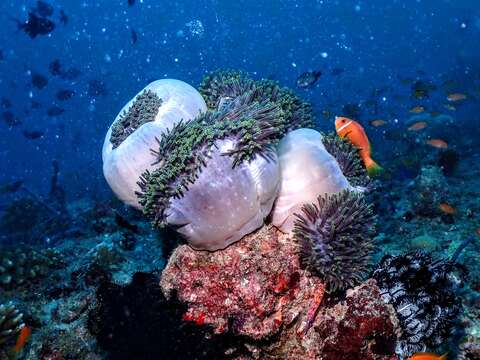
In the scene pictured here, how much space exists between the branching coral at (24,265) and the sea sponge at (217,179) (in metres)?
4.38

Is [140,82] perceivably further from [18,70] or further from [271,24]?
[271,24]

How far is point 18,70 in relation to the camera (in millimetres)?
76250

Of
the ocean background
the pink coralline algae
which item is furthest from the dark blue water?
the pink coralline algae

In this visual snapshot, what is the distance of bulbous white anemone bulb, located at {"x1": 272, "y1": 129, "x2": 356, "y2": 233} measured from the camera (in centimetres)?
367

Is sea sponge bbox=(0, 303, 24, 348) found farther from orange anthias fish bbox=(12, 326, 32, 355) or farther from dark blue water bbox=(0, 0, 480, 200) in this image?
dark blue water bbox=(0, 0, 480, 200)

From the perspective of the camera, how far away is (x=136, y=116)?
405cm

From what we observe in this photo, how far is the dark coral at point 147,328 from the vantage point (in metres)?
3.36

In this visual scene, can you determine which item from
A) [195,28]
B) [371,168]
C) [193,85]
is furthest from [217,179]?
[195,28]

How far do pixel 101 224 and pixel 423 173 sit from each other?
913 centimetres

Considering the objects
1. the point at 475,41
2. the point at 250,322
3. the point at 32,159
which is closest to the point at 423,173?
the point at 250,322

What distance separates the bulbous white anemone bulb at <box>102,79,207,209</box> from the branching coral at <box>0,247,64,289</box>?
3.75 metres

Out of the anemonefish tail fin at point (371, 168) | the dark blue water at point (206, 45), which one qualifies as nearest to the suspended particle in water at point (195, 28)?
the dark blue water at point (206, 45)

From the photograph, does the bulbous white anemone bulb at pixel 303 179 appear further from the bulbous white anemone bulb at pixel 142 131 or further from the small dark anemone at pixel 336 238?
the bulbous white anemone bulb at pixel 142 131

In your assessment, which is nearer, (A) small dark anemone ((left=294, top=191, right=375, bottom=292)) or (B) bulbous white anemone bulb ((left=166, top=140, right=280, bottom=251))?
(B) bulbous white anemone bulb ((left=166, top=140, right=280, bottom=251))
